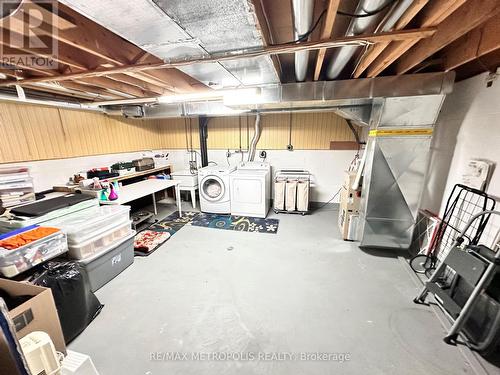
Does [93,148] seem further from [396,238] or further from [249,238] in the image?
[396,238]

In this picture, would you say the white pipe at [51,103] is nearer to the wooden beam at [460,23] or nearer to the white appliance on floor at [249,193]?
the white appliance on floor at [249,193]

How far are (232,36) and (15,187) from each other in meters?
3.26

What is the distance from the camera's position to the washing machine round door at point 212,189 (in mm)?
4398

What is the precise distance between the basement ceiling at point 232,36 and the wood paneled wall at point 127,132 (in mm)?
565

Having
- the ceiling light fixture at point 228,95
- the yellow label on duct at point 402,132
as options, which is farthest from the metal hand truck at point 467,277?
the ceiling light fixture at point 228,95

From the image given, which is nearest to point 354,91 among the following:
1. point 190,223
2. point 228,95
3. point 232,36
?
point 228,95

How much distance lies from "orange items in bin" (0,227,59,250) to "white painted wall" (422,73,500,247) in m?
4.20

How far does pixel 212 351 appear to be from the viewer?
63.9 inches

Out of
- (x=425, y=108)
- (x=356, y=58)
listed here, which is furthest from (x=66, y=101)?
(x=425, y=108)

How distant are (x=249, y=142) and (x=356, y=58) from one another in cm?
291

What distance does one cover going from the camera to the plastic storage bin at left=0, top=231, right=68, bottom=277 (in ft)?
5.02

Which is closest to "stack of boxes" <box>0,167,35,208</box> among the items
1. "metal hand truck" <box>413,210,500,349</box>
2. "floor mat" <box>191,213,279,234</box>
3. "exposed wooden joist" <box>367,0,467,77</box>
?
"floor mat" <box>191,213,279,234</box>

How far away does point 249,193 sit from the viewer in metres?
4.28

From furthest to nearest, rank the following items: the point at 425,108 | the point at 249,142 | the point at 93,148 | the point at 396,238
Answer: the point at 249,142 → the point at 93,148 → the point at 396,238 → the point at 425,108
